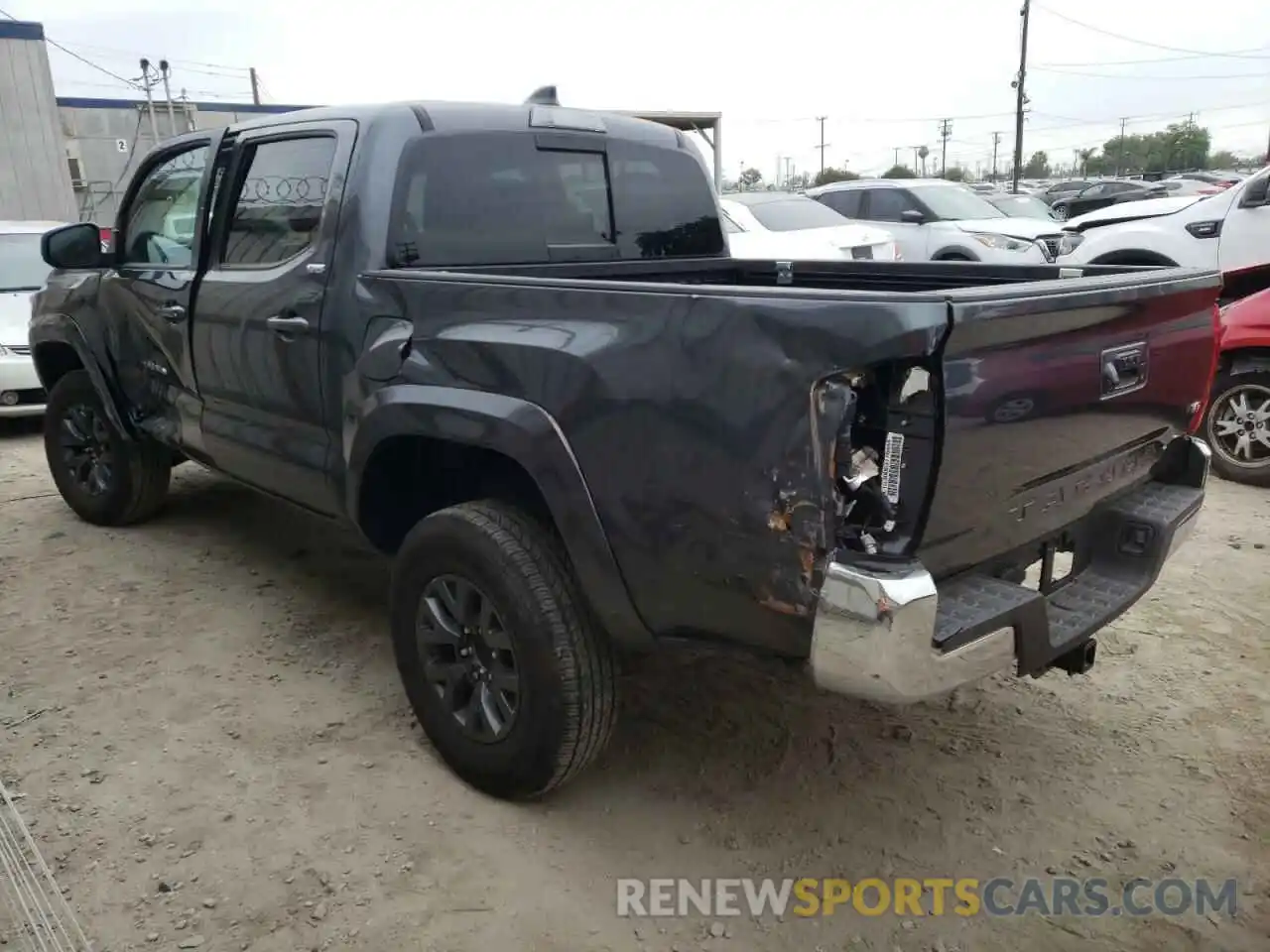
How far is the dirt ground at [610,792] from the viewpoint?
7.74 ft

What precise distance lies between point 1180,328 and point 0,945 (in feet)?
11.1

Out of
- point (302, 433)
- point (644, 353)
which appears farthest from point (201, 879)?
point (644, 353)

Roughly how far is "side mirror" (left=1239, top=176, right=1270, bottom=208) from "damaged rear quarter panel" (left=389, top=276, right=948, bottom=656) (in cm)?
725

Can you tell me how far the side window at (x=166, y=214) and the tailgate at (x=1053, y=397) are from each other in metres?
3.17

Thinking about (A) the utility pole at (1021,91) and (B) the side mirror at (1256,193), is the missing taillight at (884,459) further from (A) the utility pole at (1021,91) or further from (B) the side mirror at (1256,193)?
(A) the utility pole at (1021,91)

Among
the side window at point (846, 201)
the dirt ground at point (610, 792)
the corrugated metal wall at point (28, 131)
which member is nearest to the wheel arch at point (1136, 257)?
the side window at point (846, 201)

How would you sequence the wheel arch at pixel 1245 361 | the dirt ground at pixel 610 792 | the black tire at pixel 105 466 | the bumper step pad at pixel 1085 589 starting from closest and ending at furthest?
the bumper step pad at pixel 1085 589, the dirt ground at pixel 610 792, the black tire at pixel 105 466, the wheel arch at pixel 1245 361

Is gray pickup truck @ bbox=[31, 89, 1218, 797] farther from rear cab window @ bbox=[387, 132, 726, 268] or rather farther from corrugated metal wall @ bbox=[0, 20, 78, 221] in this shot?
corrugated metal wall @ bbox=[0, 20, 78, 221]

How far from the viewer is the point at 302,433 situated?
3342 millimetres

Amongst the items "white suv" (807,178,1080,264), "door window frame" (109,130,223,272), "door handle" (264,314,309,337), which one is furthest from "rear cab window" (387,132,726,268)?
"white suv" (807,178,1080,264)

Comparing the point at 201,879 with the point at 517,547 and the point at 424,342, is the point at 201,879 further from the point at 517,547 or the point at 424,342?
the point at 424,342

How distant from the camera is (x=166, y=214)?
167 inches

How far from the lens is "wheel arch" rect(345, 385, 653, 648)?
2365 mm

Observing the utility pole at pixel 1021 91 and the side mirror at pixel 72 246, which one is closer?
the side mirror at pixel 72 246
